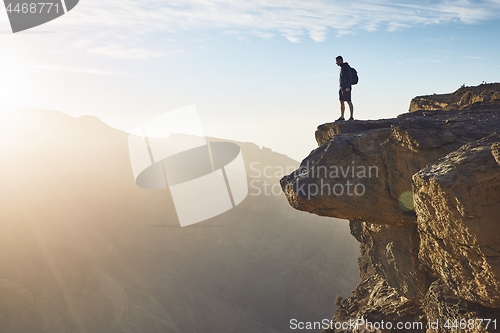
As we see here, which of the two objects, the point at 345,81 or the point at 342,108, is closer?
the point at 345,81

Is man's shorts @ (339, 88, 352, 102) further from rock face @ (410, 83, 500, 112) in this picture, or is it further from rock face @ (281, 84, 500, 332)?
rock face @ (410, 83, 500, 112)

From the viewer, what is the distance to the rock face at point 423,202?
694cm

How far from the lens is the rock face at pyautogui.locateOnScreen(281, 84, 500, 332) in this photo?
6.94m

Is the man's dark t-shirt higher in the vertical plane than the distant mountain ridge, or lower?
higher

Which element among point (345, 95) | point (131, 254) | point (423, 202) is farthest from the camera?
point (131, 254)

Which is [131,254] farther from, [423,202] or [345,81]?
[423,202]

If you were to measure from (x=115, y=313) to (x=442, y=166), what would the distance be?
3820cm

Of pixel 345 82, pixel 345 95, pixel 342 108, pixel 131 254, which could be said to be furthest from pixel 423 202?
pixel 131 254

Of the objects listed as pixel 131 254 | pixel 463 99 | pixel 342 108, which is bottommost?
pixel 131 254

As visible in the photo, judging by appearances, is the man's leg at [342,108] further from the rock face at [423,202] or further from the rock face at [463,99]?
the rock face at [463,99]

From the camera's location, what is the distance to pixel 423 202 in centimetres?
764

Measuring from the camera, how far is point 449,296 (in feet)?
28.3

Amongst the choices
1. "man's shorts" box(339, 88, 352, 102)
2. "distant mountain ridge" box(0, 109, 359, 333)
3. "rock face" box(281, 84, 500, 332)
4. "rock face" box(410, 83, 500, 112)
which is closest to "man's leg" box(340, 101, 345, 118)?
"man's shorts" box(339, 88, 352, 102)

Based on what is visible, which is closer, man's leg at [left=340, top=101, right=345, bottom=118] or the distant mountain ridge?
man's leg at [left=340, top=101, right=345, bottom=118]
